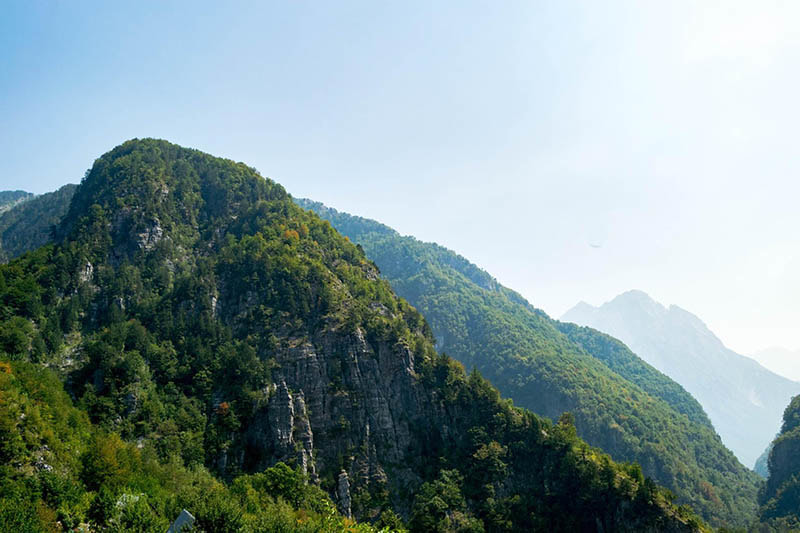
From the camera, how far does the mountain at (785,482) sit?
112m

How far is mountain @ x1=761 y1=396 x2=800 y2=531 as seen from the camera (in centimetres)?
11181

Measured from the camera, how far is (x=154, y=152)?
Answer: 460ft

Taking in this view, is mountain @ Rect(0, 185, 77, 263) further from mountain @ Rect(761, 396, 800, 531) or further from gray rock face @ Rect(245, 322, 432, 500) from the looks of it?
mountain @ Rect(761, 396, 800, 531)

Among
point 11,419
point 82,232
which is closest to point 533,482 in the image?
point 11,419

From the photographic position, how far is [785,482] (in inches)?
4845

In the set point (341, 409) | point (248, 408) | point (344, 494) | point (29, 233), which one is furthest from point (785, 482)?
point (29, 233)

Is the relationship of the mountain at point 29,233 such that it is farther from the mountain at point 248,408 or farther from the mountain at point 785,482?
the mountain at point 785,482

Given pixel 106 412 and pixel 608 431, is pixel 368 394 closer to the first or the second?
pixel 106 412

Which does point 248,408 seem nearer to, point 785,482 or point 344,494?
point 344,494

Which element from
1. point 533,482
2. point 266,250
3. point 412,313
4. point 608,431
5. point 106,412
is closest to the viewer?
point 106,412

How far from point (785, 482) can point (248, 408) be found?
493ft

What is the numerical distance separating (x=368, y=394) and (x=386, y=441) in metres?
9.99

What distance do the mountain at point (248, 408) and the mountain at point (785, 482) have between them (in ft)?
219

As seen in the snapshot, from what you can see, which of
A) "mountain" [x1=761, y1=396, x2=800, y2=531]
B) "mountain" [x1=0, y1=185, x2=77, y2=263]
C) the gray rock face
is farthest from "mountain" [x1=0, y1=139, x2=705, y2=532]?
"mountain" [x1=761, y1=396, x2=800, y2=531]
